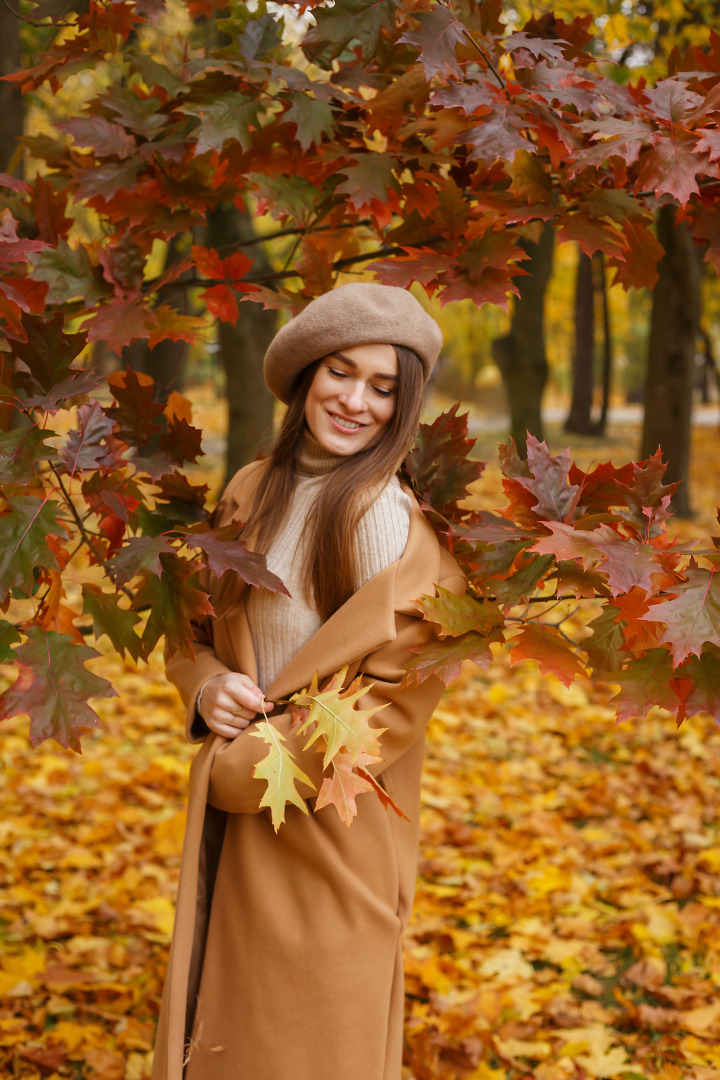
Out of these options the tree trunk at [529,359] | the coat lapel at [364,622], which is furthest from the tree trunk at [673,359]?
the coat lapel at [364,622]

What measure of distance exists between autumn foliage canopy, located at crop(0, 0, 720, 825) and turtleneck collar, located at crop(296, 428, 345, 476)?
196mm

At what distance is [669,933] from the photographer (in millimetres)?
3115

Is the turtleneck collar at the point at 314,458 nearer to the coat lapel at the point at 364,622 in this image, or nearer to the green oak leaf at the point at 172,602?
the coat lapel at the point at 364,622

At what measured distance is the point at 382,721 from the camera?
5.76ft

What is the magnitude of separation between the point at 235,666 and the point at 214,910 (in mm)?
530

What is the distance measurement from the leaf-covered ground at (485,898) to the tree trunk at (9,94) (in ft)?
8.70

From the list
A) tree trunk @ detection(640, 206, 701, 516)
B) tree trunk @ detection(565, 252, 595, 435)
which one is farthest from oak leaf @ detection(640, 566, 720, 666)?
tree trunk @ detection(565, 252, 595, 435)

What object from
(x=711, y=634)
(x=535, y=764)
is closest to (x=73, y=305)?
(x=711, y=634)

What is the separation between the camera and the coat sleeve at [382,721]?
5.74ft

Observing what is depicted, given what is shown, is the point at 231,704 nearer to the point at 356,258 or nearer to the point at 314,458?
the point at 314,458

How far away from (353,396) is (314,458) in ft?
0.69

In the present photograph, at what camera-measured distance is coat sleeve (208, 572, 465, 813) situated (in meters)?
1.75

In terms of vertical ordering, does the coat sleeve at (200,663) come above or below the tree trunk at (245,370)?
below

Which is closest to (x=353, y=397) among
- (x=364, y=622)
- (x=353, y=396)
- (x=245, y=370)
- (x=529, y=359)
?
(x=353, y=396)
